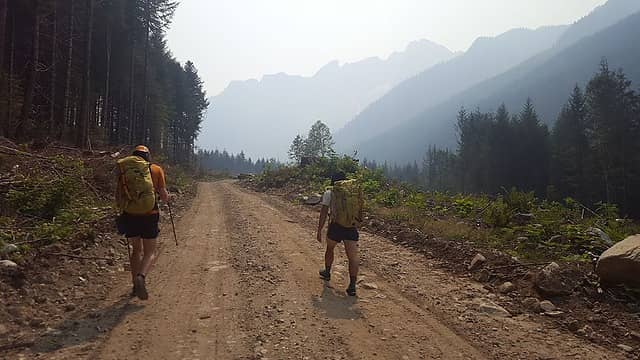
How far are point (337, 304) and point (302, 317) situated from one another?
0.77 metres

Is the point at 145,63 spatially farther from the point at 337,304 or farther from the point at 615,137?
the point at 615,137

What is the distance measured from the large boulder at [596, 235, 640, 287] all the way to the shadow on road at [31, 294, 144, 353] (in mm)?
7042

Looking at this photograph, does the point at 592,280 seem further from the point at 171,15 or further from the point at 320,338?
the point at 171,15

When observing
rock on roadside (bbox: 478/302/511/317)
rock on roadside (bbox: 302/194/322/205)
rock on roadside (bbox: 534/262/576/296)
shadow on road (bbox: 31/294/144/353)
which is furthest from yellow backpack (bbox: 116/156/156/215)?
rock on roadside (bbox: 302/194/322/205)

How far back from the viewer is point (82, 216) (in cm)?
827

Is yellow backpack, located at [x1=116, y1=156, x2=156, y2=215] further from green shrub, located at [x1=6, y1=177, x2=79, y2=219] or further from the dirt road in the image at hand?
green shrub, located at [x1=6, y1=177, x2=79, y2=219]

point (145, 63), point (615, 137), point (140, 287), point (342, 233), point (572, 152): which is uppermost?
point (145, 63)

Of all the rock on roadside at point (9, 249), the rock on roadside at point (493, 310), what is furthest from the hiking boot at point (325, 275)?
the rock on roadside at point (9, 249)

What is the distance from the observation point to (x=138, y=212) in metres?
5.50

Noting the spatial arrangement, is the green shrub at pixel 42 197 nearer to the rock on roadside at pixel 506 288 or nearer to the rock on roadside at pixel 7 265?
the rock on roadside at pixel 7 265

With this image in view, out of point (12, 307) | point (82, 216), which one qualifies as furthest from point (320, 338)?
point (82, 216)

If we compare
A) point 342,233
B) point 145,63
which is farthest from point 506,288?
point 145,63

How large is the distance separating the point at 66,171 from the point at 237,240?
4811 mm

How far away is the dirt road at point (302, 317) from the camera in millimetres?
4391
